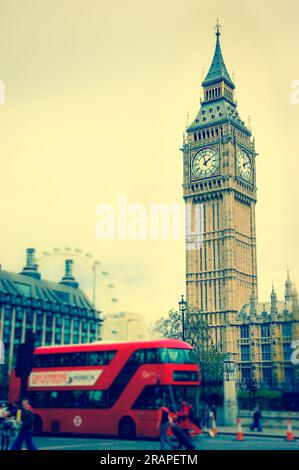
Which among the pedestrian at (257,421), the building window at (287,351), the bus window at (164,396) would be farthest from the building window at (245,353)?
the bus window at (164,396)

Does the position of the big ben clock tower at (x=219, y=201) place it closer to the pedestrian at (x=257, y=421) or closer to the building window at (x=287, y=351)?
the building window at (x=287, y=351)

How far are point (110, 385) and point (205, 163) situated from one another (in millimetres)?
53449

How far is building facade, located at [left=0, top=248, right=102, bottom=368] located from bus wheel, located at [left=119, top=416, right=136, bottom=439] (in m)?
23.7

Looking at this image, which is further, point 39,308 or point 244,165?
point 244,165

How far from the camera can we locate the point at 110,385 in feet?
77.8

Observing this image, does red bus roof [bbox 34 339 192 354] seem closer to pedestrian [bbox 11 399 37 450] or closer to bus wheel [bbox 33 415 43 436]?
bus wheel [bbox 33 415 43 436]

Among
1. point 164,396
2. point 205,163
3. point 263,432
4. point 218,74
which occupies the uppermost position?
point 218,74

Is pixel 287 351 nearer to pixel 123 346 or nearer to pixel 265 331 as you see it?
pixel 265 331

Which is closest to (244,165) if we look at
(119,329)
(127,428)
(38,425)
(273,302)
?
(273,302)

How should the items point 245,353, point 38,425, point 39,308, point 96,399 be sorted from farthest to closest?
point 245,353 < point 39,308 < point 38,425 < point 96,399

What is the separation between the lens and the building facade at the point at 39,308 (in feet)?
167

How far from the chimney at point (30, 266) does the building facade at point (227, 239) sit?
22.4 metres

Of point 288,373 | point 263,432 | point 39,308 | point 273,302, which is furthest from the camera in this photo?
point 273,302

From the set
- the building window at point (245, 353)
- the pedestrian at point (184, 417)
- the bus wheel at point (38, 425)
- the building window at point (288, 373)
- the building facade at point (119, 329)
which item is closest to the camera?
the pedestrian at point (184, 417)
